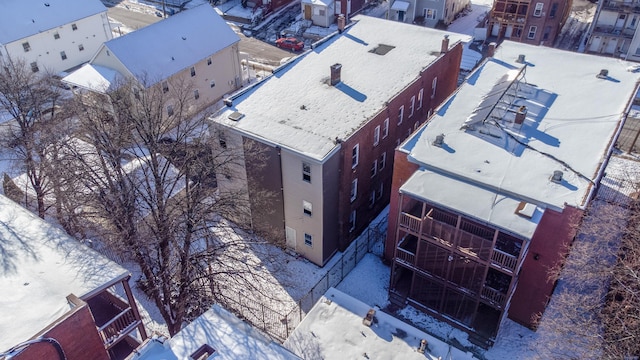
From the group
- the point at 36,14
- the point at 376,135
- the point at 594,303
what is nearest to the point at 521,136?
the point at 376,135

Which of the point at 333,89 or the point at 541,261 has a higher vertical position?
the point at 333,89

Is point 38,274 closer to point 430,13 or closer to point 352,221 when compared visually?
point 352,221

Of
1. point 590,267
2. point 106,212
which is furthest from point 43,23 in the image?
point 590,267

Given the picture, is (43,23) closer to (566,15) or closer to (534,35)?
→ (534,35)

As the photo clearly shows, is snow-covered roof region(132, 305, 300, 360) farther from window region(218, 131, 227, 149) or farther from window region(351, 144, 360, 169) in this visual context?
window region(218, 131, 227, 149)

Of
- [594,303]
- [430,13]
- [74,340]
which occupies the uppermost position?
[74,340]

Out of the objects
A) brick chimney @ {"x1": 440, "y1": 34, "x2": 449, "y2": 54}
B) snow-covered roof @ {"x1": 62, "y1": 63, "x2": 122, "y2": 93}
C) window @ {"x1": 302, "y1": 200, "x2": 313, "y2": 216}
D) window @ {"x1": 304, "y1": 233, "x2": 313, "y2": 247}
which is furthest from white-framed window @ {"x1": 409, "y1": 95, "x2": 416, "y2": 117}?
snow-covered roof @ {"x1": 62, "y1": 63, "x2": 122, "y2": 93}
